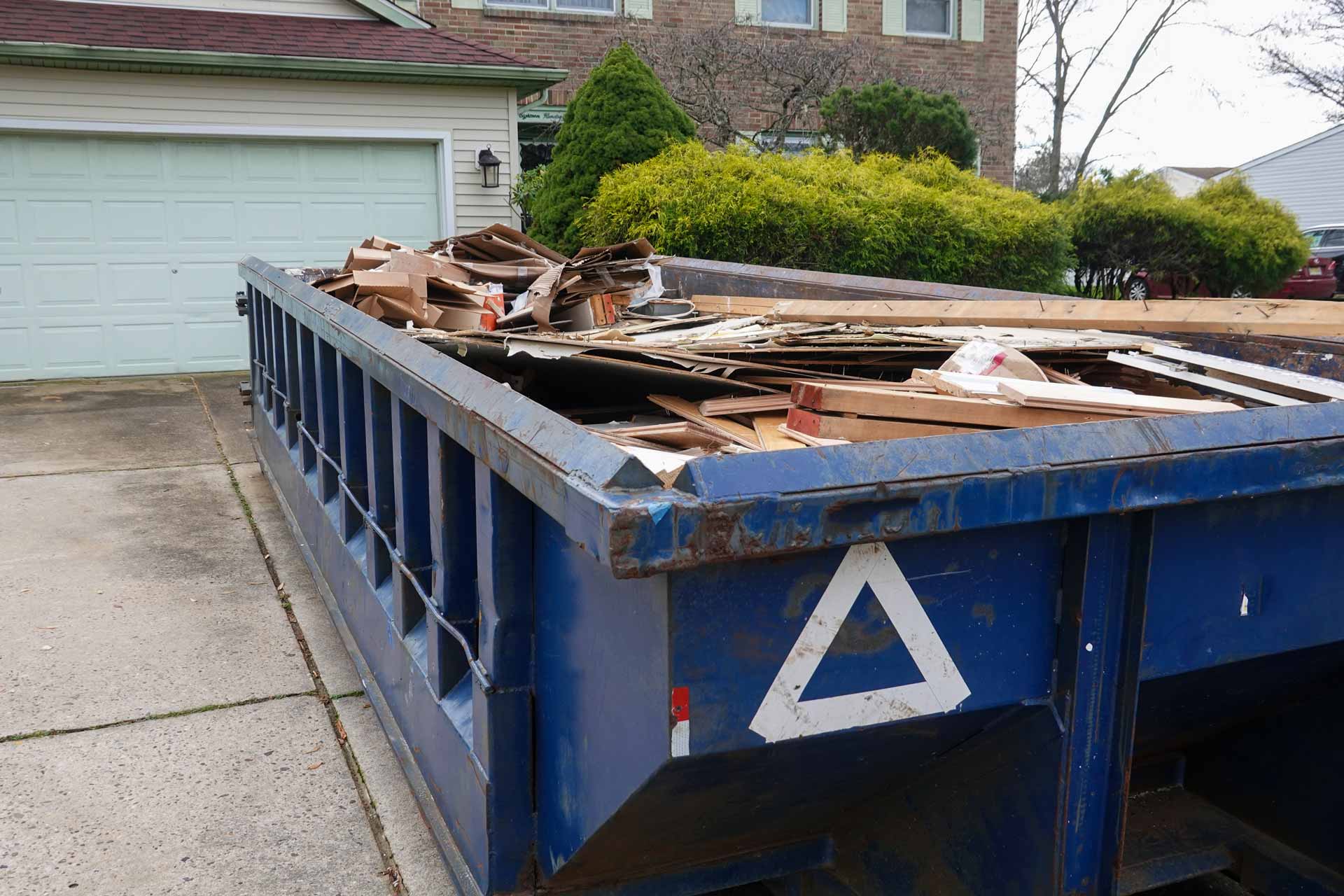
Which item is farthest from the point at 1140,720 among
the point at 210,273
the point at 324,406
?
the point at 210,273

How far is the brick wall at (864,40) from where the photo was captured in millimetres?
16891

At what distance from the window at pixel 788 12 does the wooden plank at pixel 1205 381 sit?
54.5 feet

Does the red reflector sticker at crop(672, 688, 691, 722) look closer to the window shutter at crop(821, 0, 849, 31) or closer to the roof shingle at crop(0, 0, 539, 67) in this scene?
the roof shingle at crop(0, 0, 539, 67)

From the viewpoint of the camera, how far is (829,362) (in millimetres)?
3201

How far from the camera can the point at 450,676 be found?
2.67m

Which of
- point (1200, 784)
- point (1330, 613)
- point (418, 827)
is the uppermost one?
point (1330, 613)

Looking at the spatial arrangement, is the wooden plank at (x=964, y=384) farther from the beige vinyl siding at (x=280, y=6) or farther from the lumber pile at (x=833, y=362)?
the beige vinyl siding at (x=280, y=6)

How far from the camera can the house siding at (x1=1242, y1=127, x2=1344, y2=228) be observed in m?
36.2

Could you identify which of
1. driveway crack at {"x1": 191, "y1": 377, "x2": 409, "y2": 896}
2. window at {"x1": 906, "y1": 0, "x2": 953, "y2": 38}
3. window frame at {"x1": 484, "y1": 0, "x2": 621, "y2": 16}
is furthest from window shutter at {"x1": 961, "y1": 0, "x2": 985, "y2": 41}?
driveway crack at {"x1": 191, "y1": 377, "x2": 409, "y2": 896}

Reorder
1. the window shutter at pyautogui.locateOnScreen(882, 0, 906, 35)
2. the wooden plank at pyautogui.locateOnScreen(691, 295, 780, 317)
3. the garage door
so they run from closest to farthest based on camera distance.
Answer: the wooden plank at pyautogui.locateOnScreen(691, 295, 780, 317) < the garage door < the window shutter at pyautogui.locateOnScreen(882, 0, 906, 35)

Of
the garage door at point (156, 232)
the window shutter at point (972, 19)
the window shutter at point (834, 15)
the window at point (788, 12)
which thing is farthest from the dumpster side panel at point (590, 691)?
the window shutter at point (972, 19)

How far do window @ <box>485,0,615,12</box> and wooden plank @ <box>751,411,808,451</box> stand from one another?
15.7m

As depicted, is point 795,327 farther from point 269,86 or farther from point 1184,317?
point 269,86

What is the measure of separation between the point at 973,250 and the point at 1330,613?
933 centimetres
